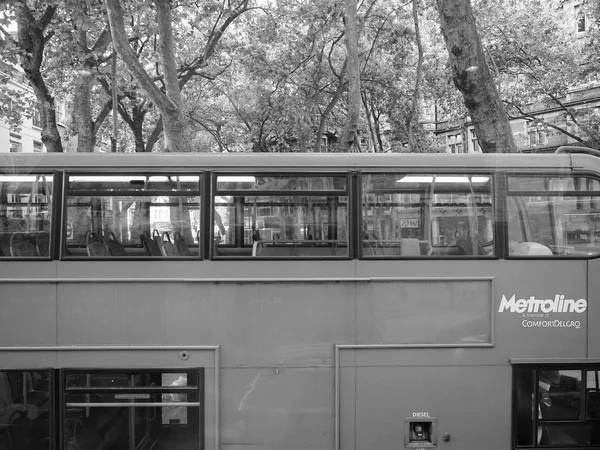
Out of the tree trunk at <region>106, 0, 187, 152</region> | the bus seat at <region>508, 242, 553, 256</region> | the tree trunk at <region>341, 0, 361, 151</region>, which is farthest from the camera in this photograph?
the tree trunk at <region>341, 0, 361, 151</region>

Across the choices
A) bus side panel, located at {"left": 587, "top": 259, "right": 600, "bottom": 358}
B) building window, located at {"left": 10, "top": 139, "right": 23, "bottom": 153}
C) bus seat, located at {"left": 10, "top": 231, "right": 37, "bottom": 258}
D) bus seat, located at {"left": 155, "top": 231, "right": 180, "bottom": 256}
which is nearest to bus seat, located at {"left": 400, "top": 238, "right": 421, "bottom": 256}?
bus side panel, located at {"left": 587, "top": 259, "right": 600, "bottom": 358}

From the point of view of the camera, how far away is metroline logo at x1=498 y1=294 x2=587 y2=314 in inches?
200

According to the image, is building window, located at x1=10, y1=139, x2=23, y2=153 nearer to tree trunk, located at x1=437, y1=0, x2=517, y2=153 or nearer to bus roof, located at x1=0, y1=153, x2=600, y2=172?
bus roof, located at x1=0, y1=153, x2=600, y2=172

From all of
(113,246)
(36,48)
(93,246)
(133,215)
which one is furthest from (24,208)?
(36,48)

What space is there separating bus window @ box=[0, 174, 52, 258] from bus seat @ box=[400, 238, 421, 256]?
351 centimetres

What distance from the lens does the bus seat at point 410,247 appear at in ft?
16.9

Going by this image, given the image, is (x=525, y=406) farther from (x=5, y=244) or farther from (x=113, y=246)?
(x=5, y=244)

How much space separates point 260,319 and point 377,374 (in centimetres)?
129

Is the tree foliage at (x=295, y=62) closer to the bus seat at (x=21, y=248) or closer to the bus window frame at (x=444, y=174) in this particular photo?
the bus window frame at (x=444, y=174)

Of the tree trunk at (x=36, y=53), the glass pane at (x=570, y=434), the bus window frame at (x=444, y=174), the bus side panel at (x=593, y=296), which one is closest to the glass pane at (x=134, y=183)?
the bus window frame at (x=444, y=174)

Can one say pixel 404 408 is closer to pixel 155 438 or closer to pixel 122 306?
pixel 155 438

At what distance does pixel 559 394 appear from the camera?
5.26 metres

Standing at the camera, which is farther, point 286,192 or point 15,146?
→ point 15,146

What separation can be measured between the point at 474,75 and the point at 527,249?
376cm
